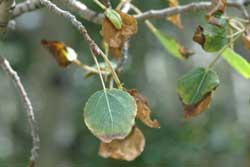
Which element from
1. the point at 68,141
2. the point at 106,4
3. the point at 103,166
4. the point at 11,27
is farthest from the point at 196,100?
the point at 68,141

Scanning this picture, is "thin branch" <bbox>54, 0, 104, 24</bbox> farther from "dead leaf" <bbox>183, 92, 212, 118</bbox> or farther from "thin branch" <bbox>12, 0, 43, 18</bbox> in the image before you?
"dead leaf" <bbox>183, 92, 212, 118</bbox>

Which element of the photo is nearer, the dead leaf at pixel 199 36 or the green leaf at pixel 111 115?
the green leaf at pixel 111 115

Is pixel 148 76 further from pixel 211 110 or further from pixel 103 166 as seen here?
pixel 103 166

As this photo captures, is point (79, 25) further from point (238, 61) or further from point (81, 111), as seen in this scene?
point (81, 111)

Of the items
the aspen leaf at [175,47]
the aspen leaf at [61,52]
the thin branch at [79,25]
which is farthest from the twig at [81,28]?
the aspen leaf at [175,47]

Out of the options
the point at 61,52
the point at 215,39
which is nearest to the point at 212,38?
the point at 215,39

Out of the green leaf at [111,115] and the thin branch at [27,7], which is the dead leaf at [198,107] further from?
the thin branch at [27,7]

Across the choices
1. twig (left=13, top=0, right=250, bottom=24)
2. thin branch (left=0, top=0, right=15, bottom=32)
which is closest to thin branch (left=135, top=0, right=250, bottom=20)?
twig (left=13, top=0, right=250, bottom=24)
